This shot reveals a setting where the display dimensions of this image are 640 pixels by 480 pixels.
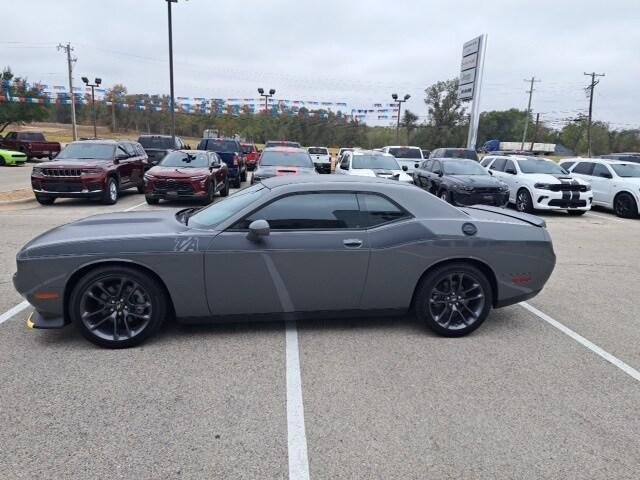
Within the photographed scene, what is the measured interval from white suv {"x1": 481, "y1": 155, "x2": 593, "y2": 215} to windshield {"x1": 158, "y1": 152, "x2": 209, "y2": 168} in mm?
9207

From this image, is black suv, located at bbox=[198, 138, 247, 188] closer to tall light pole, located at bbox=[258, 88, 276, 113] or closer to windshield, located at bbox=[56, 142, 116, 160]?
windshield, located at bbox=[56, 142, 116, 160]

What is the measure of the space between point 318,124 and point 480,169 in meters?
64.9

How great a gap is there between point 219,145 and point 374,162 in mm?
8351

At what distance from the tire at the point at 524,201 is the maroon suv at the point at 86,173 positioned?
458 inches

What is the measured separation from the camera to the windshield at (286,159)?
12492 millimetres

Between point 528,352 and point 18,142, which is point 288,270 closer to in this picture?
point 528,352

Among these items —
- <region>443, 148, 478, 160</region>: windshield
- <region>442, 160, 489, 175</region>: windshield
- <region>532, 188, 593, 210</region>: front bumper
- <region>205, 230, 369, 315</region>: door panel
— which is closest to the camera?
<region>205, 230, 369, 315</region>: door panel

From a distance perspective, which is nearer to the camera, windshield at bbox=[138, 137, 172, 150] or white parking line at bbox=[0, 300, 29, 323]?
white parking line at bbox=[0, 300, 29, 323]

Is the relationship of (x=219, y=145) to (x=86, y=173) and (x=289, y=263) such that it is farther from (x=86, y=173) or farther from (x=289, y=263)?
(x=289, y=263)

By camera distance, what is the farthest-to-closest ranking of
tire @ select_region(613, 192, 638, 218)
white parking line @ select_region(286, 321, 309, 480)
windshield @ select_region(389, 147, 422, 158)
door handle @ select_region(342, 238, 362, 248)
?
windshield @ select_region(389, 147, 422, 158) → tire @ select_region(613, 192, 638, 218) → door handle @ select_region(342, 238, 362, 248) → white parking line @ select_region(286, 321, 309, 480)

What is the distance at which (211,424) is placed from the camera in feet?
9.86

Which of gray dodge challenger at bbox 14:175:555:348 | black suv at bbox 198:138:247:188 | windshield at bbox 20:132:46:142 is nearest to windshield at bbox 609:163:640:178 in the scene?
gray dodge challenger at bbox 14:175:555:348

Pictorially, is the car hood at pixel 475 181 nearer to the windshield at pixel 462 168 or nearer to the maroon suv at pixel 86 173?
the windshield at pixel 462 168

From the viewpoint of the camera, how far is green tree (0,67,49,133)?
136ft
